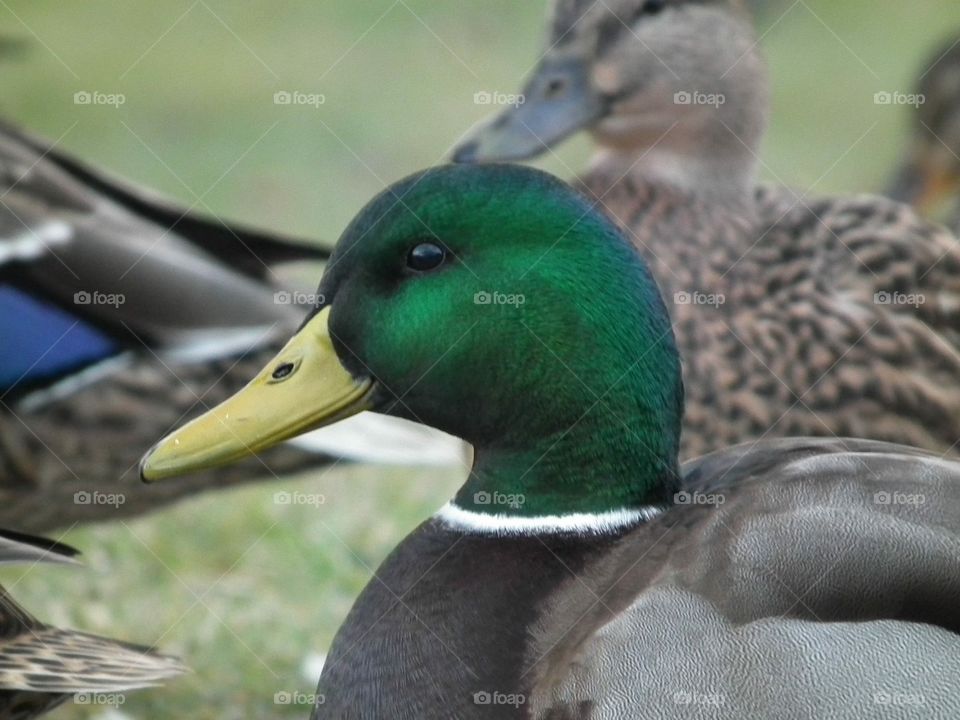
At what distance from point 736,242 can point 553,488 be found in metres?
1.31

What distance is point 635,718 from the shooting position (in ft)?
6.49

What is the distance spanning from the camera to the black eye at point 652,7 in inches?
143

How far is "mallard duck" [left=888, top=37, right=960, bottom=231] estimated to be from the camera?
5.07 metres

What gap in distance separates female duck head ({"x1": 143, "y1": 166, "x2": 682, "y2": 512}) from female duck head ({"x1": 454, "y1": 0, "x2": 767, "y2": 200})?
128 cm

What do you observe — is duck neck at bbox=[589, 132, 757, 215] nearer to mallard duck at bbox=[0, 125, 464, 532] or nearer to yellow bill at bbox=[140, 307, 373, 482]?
mallard duck at bbox=[0, 125, 464, 532]

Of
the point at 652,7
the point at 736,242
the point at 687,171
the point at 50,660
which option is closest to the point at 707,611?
the point at 50,660

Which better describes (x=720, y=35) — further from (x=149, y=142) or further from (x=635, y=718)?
(x=149, y=142)

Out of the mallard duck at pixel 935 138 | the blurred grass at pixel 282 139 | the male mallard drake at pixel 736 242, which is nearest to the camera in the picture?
the male mallard drake at pixel 736 242

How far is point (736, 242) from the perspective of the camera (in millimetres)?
3445

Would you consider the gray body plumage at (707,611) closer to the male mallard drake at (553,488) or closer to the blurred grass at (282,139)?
the male mallard drake at (553,488)

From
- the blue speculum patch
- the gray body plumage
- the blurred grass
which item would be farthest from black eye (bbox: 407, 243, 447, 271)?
the blue speculum patch

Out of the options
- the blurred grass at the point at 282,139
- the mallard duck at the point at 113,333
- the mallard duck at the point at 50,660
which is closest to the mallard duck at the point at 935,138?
the blurred grass at the point at 282,139

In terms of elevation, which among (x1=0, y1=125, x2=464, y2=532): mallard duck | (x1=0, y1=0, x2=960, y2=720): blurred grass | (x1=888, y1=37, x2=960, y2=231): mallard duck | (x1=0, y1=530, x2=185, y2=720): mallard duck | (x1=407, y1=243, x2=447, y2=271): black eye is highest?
(x1=407, y1=243, x2=447, y2=271): black eye

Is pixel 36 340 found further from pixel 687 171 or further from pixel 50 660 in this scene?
pixel 687 171
